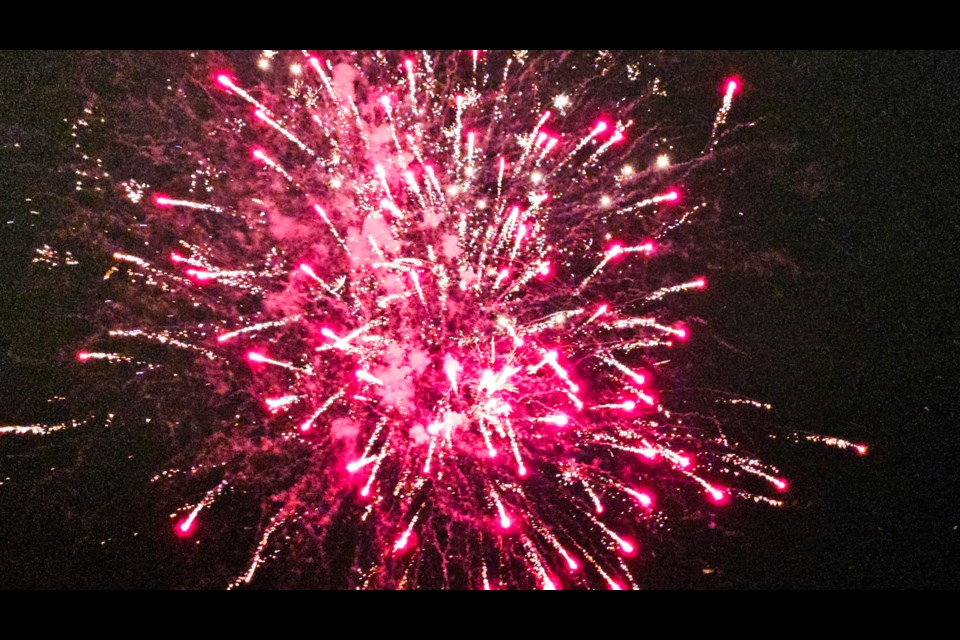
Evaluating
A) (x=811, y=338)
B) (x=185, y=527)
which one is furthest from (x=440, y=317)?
(x=811, y=338)

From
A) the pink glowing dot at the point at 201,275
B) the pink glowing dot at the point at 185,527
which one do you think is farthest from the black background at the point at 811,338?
the pink glowing dot at the point at 201,275

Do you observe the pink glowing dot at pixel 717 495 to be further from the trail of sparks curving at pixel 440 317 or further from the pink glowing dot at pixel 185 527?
the pink glowing dot at pixel 185 527

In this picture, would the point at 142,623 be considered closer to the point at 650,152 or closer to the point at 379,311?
the point at 379,311

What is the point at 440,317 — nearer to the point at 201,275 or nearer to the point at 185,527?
the point at 201,275

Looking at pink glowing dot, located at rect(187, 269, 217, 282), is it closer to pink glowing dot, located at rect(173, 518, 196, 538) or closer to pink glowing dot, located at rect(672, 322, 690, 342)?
pink glowing dot, located at rect(173, 518, 196, 538)

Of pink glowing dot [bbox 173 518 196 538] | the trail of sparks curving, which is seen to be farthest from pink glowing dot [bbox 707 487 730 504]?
pink glowing dot [bbox 173 518 196 538]
